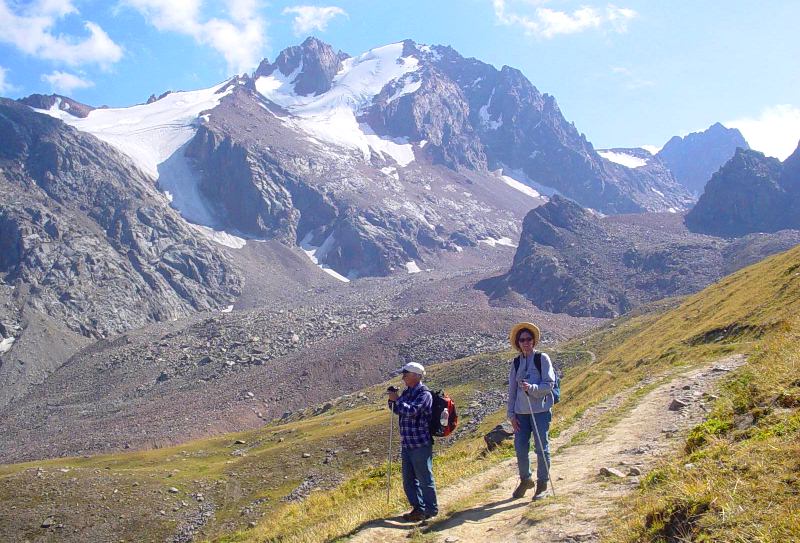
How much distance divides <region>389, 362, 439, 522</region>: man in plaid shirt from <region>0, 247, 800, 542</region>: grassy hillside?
623 mm

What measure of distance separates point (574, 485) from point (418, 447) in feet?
10.4

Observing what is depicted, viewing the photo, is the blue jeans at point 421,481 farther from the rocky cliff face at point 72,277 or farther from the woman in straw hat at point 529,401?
the rocky cliff face at point 72,277

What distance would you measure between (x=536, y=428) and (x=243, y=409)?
89770 mm

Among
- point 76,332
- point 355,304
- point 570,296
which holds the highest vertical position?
point 76,332

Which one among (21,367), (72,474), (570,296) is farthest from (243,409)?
(570,296)

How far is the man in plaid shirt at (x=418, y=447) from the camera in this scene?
1165 cm

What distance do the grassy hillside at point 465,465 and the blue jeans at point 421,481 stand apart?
20.5 inches

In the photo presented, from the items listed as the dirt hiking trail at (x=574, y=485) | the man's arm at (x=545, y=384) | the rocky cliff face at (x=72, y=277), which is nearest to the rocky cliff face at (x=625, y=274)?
the rocky cliff face at (x=72, y=277)

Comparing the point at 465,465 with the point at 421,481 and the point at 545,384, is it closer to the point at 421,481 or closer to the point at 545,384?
the point at 421,481

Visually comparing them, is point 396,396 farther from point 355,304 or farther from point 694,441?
point 355,304

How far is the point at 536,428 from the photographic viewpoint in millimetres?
11391

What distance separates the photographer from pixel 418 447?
461 inches

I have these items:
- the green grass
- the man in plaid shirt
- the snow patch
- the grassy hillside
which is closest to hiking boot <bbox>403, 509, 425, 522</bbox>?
the man in plaid shirt

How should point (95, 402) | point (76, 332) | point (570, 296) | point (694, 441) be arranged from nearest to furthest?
point (694, 441) < point (95, 402) < point (76, 332) < point (570, 296)
